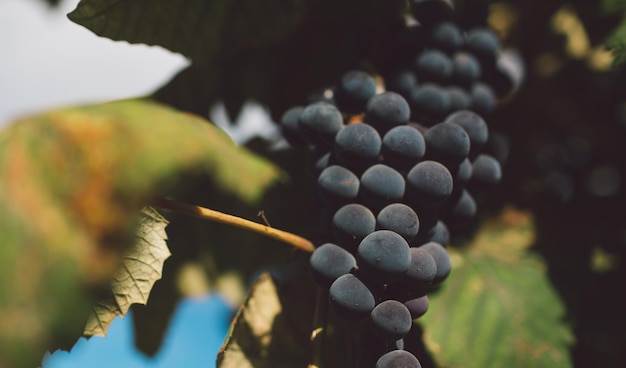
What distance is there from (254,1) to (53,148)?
580mm

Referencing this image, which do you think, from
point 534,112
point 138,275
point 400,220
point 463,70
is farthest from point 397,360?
point 534,112

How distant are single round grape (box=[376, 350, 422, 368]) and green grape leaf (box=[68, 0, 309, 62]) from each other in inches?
24.0

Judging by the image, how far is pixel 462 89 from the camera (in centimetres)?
100

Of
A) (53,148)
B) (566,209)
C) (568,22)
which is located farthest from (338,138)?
(568,22)

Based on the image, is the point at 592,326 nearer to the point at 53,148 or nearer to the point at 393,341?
the point at 393,341

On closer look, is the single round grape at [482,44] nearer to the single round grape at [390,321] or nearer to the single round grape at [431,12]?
the single round grape at [431,12]

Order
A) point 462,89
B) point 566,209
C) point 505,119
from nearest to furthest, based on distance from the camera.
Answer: point 462,89 < point 566,209 < point 505,119

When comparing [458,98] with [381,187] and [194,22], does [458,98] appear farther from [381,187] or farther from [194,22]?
[194,22]

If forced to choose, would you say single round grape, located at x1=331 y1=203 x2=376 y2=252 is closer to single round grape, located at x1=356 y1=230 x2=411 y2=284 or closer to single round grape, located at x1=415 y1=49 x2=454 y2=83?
single round grape, located at x1=356 y1=230 x2=411 y2=284

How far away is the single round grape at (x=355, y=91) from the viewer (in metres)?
0.91

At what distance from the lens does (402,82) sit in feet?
3.18

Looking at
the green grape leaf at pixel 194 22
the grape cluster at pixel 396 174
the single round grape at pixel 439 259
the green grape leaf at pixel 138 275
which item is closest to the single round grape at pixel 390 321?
the grape cluster at pixel 396 174

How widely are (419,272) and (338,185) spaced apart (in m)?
0.16

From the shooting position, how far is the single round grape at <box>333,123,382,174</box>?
32.5 inches
